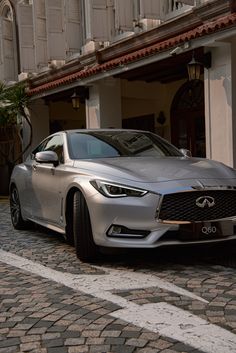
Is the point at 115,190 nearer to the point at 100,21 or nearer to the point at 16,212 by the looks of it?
the point at 16,212

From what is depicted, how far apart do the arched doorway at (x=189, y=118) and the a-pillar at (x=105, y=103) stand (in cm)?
214

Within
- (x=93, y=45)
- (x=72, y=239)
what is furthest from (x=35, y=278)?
(x=93, y=45)

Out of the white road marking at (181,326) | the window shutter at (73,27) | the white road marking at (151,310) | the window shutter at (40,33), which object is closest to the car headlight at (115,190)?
the white road marking at (151,310)

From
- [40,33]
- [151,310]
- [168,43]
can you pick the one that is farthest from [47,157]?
[40,33]

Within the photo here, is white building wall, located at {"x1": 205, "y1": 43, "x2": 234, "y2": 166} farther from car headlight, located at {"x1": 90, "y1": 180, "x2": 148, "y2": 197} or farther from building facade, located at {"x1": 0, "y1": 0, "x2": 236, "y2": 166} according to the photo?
car headlight, located at {"x1": 90, "y1": 180, "x2": 148, "y2": 197}

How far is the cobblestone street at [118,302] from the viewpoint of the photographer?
3342 mm

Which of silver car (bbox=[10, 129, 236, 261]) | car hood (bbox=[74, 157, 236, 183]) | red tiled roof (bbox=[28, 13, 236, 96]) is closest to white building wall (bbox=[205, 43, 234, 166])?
red tiled roof (bbox=[28, 13, 236, 96])

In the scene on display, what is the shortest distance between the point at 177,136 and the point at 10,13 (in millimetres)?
9083

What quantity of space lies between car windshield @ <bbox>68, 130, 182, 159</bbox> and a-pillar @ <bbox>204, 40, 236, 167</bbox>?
2.45 meters

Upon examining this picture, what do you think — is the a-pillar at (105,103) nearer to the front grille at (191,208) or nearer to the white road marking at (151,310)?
the white road marking at (151,310)

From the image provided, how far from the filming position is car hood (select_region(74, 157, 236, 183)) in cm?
520

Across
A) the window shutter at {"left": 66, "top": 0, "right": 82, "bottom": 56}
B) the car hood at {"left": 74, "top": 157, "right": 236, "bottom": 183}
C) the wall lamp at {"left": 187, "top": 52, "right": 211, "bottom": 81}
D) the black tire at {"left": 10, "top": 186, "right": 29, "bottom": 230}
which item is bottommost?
the black tire at {"left": 10, "top": 186, "right": 29, "bottom": 230}

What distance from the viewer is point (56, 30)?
1556 cm

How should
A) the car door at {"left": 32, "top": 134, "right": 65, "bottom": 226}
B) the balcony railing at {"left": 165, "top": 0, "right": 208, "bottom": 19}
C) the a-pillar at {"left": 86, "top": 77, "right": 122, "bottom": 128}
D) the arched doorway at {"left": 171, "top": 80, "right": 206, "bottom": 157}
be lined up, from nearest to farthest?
the car door at {"left": 32, "top": 134, "right": 65, "bottom": 226}
the balcony railing at {"left": 165, "top": 0, "right": 208, "bottom": 19}
the a-pillar at {"left": 86, "top": 77, "right": 122, "bottom": 128}
the arched doorway at {"left": 171, "top": 80, "right": 206, "bottom": 157}
